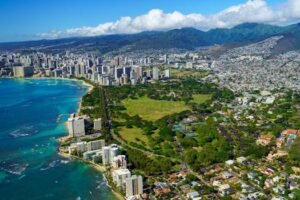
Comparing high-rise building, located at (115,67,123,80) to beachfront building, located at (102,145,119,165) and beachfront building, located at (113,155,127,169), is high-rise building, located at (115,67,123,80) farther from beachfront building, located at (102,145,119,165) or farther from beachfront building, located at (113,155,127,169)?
beachfront building, located at (113,155,127,169)

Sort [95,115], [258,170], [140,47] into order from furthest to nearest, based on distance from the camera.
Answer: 1. [140,47]
2. [95,115]
3. [258,170]

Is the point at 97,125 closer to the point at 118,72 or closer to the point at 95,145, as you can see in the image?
the point at 95,145

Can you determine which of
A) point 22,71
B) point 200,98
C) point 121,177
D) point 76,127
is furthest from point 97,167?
point 22,71

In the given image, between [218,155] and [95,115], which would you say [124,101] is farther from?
[218,155]

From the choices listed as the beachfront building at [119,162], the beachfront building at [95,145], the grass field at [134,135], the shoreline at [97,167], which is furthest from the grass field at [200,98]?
the beachfront building at [119,162]

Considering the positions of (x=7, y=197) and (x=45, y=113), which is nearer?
(x=7, y=197)

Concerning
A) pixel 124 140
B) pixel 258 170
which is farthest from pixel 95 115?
pixel 258 170
